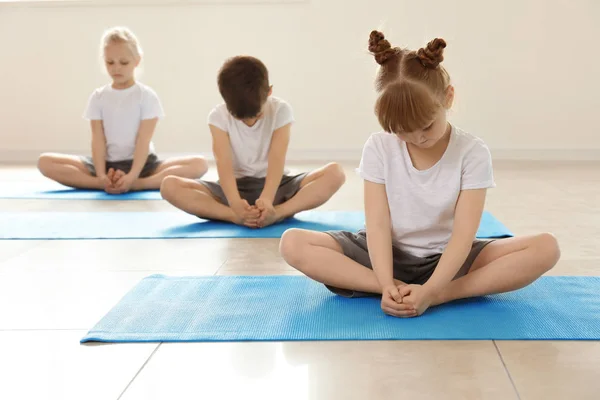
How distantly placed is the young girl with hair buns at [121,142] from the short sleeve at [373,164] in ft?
5.87

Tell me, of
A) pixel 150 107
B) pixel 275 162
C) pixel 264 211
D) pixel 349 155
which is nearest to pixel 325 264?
pixel 264 211

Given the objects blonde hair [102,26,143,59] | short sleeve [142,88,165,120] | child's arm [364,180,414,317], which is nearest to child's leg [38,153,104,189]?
short sleeve [142,88,165,120]

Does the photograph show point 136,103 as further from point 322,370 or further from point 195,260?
point 322,370

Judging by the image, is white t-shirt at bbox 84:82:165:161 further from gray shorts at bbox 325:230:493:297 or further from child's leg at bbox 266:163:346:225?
gray shorts at bbox 325:230:493:297

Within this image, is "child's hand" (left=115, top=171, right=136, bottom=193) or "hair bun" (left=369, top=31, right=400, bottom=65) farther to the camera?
"child's hand" (left=115, top=171, right=136, bottom=193)

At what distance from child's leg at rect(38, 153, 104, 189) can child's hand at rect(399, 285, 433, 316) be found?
2.11m

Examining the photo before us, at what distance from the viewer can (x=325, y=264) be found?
1.54 m

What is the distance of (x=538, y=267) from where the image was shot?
147 centimetres

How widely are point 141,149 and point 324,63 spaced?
1.53 metres

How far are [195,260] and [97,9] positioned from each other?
2.96 metres

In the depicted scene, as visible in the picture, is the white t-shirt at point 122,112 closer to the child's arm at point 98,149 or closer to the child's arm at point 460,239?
the child's arm at point 98,149

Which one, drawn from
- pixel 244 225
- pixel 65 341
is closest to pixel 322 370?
pixel 65 341

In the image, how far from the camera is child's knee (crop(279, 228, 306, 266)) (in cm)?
155

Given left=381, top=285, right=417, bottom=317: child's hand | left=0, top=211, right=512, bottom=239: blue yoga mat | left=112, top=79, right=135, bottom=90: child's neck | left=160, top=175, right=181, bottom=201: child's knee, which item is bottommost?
Answer: left=0, top=211, right=512, bottom=239: blue yoga mat
